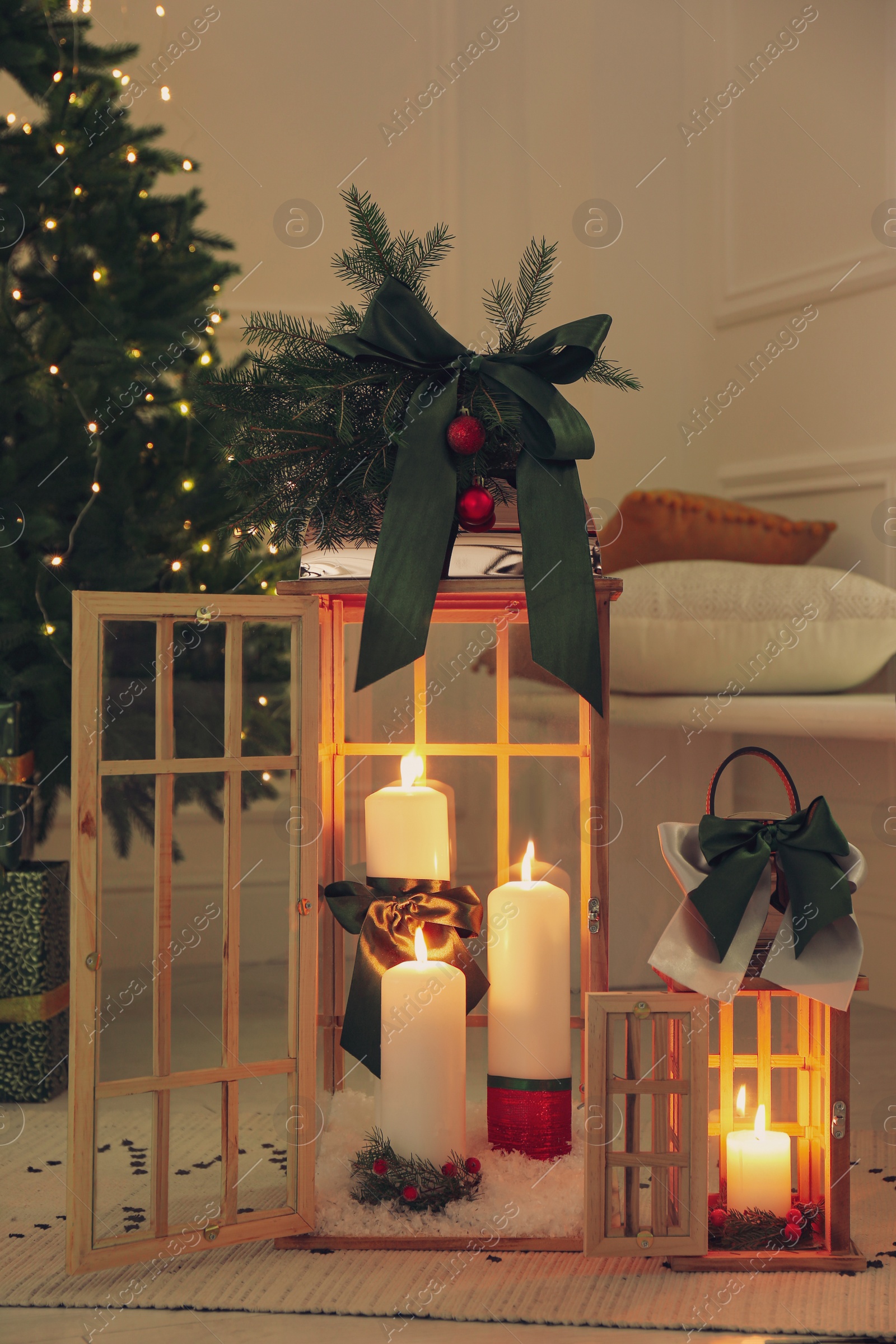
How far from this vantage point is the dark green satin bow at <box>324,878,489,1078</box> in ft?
3.66

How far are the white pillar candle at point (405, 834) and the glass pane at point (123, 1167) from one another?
31cm

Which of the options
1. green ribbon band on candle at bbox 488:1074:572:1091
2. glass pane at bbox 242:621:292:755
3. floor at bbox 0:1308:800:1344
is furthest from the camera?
glass pane at bbox 242:621:292:755

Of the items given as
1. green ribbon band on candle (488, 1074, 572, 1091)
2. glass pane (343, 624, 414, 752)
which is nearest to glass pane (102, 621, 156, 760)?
glass pane (343, 624, 414, 752)

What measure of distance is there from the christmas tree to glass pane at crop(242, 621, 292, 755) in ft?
0.43

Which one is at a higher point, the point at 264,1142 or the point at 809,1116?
the point at 809,1116

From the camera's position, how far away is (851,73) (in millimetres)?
2037

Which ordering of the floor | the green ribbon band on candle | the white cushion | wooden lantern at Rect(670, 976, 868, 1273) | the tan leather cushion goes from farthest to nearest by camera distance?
the tan leather cushion → the white cushion → the green ribbon band on candle → wooden lantern at Rect(670, 976, 868, 1273) → the floor

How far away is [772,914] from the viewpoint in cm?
105

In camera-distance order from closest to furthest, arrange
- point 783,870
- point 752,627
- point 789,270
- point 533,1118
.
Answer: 1. point 783,870
2. point 533,1118
3. point 752,627
4. point 789,270

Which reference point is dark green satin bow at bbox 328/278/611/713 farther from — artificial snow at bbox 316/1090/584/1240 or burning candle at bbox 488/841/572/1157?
artificial snow at bbox 316/1090/584/1240

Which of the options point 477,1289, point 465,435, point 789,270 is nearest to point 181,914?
point 477,1289

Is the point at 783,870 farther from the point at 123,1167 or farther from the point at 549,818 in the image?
the point at 123,1167

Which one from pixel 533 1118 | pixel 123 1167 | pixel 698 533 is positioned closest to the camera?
pixel 533 1118

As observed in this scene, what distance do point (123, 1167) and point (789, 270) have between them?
6.12 ft
